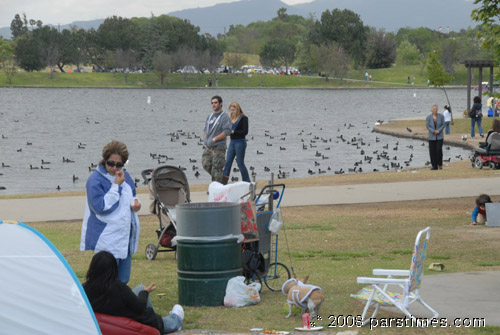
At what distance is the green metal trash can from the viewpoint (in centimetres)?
889

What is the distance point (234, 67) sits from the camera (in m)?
194

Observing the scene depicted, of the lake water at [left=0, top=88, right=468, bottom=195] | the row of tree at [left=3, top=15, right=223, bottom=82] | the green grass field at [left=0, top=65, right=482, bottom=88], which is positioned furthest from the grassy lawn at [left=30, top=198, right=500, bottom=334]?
the row of tree at [left=3, top=15, right=223, bottom=82]

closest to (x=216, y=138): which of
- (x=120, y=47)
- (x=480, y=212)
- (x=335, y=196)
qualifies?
(x=335, y=196)

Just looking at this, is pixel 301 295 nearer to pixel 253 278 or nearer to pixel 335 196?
pixel 253 278

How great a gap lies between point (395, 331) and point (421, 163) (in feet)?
89.6

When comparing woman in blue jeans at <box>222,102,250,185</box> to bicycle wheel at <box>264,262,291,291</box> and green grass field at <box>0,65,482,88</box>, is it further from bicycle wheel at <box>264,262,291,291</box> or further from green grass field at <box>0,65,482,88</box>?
green grass field at <box>0,65,482,88</box>

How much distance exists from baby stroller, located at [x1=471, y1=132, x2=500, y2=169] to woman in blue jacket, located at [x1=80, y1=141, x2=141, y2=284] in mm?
17455

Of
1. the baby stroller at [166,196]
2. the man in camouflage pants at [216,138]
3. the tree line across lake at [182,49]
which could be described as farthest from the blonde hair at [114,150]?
the tree line across lake at [182,49]

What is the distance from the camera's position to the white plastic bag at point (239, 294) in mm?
8992

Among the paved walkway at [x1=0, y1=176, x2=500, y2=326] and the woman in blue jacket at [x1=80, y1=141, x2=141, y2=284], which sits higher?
the woman in blue jacket at [x1=80, y1=141, x2=141, y2=284]

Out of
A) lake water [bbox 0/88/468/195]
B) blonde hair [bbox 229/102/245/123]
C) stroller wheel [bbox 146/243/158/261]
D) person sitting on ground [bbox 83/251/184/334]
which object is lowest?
lake water [bbox 0/88/468/195]

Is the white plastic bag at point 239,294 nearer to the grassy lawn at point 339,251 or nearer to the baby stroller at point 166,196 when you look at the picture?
the grassy lawn at point 339,251

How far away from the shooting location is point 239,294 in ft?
29.6

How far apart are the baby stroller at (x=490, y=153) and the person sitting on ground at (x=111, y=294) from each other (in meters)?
18.0
